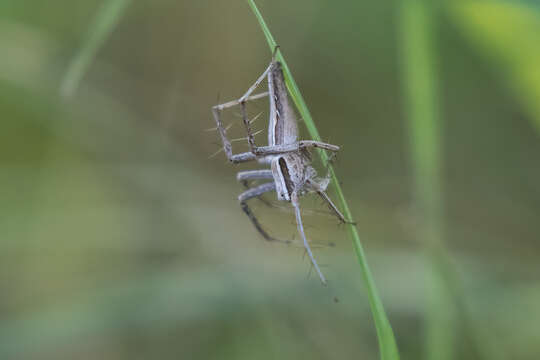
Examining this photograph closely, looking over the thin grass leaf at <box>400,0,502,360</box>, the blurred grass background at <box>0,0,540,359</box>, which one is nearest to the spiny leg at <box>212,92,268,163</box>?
the thin grass leaf at <box>400,0,502,360</box>

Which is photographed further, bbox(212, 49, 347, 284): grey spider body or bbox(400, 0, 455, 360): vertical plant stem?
bbox(400, 0, 455, 360): vertical plant stem

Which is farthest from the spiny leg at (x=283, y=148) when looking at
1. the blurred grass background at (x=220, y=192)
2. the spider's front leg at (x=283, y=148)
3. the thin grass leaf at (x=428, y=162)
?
the blurred grass background at (x=220, y=192)

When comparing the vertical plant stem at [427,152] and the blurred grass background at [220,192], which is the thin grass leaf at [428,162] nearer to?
the vertical plant stem at [427,152]

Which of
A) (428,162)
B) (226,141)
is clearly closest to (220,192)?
(226,141)

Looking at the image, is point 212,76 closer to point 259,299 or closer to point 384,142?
point 384,142

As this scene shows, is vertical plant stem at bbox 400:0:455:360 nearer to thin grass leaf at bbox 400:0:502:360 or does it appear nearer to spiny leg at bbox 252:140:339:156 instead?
thin grass leaf at bbox 400:0:502:360

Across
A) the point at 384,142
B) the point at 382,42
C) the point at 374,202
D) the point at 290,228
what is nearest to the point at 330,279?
the point at 290,228

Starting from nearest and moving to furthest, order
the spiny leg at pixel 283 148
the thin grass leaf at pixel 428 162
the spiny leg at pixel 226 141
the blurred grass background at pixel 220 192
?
the spiny leg at pixel 283 148, the spiny leg at pixel 226 141, the thin grass leaf at pixel 428 162, the blurred grass background at pixel 220 192

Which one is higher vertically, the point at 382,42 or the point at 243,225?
the point at 382,42
